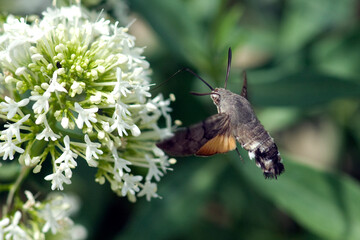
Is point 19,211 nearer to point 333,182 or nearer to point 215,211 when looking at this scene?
point 333,182

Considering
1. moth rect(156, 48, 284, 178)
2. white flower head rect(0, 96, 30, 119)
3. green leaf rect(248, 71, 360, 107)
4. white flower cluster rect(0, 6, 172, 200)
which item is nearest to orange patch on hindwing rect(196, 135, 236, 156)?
moth rect(156, 48, 284, 178)

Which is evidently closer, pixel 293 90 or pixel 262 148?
pixel 262 148

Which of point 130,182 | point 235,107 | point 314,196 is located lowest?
point 314,196

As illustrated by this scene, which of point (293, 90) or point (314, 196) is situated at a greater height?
point (293, 90)

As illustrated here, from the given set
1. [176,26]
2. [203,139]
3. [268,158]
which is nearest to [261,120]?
[176,26]

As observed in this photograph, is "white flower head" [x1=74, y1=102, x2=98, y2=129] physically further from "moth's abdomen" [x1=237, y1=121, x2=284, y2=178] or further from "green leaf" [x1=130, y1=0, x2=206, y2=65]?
"green leaf" [x1=130, y1=0, x2=206, y2=65]

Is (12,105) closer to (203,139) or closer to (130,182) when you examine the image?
(130,182)

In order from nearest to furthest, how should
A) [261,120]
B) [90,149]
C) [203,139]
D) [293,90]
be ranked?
[203,139], [90,149], [293,90], [261,120]
